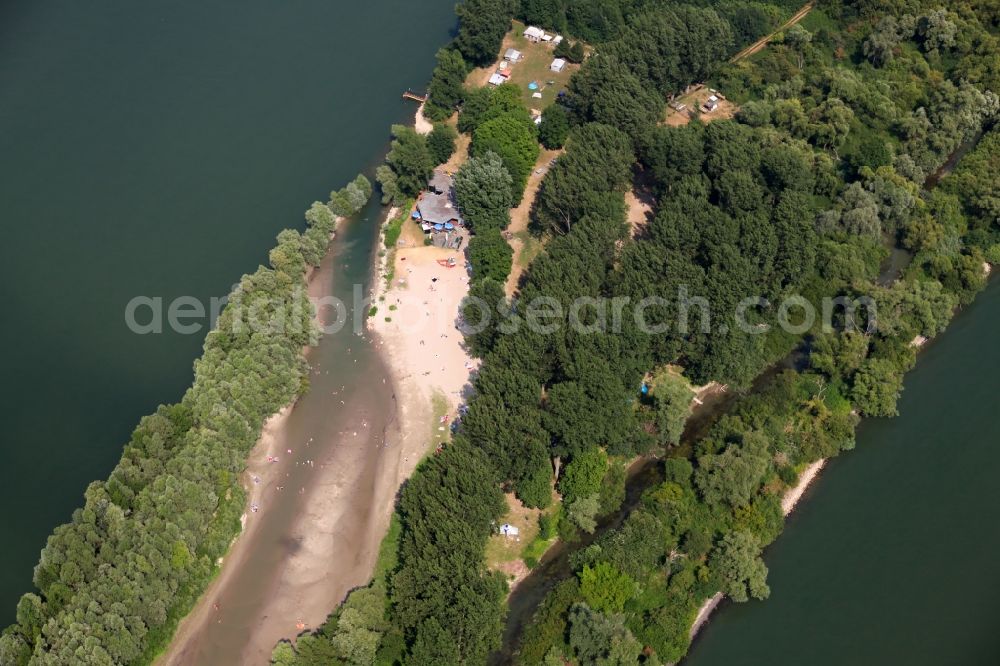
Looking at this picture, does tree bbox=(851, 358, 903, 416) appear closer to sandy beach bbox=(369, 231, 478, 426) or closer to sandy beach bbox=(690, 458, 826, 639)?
sandy beach bbox=(690, 458, 826, 639)

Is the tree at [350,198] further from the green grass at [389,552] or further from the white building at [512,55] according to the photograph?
the green grass at [389,552]

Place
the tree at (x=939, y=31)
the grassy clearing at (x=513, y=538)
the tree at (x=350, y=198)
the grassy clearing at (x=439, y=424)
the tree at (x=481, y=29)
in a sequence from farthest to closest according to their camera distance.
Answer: the tree at (x=481, y=29) → the tree at (x=939, y=31) → the tree at (x=350, y=198) → the grassy clearing at (x=439, y=424) → the grassy clearing at (x=513, y=538)

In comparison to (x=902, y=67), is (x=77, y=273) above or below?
below

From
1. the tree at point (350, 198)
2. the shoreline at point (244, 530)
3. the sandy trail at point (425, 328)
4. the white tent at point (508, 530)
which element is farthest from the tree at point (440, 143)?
the white tent at point (508, 530)

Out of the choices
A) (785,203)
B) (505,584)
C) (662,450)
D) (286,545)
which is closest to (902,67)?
(785,203)

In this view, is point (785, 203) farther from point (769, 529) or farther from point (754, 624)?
point (754, 624)

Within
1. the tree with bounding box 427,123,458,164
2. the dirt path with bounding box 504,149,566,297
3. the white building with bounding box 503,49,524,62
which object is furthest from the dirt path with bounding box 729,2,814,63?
the tree with bounding box 427,123,458,164
